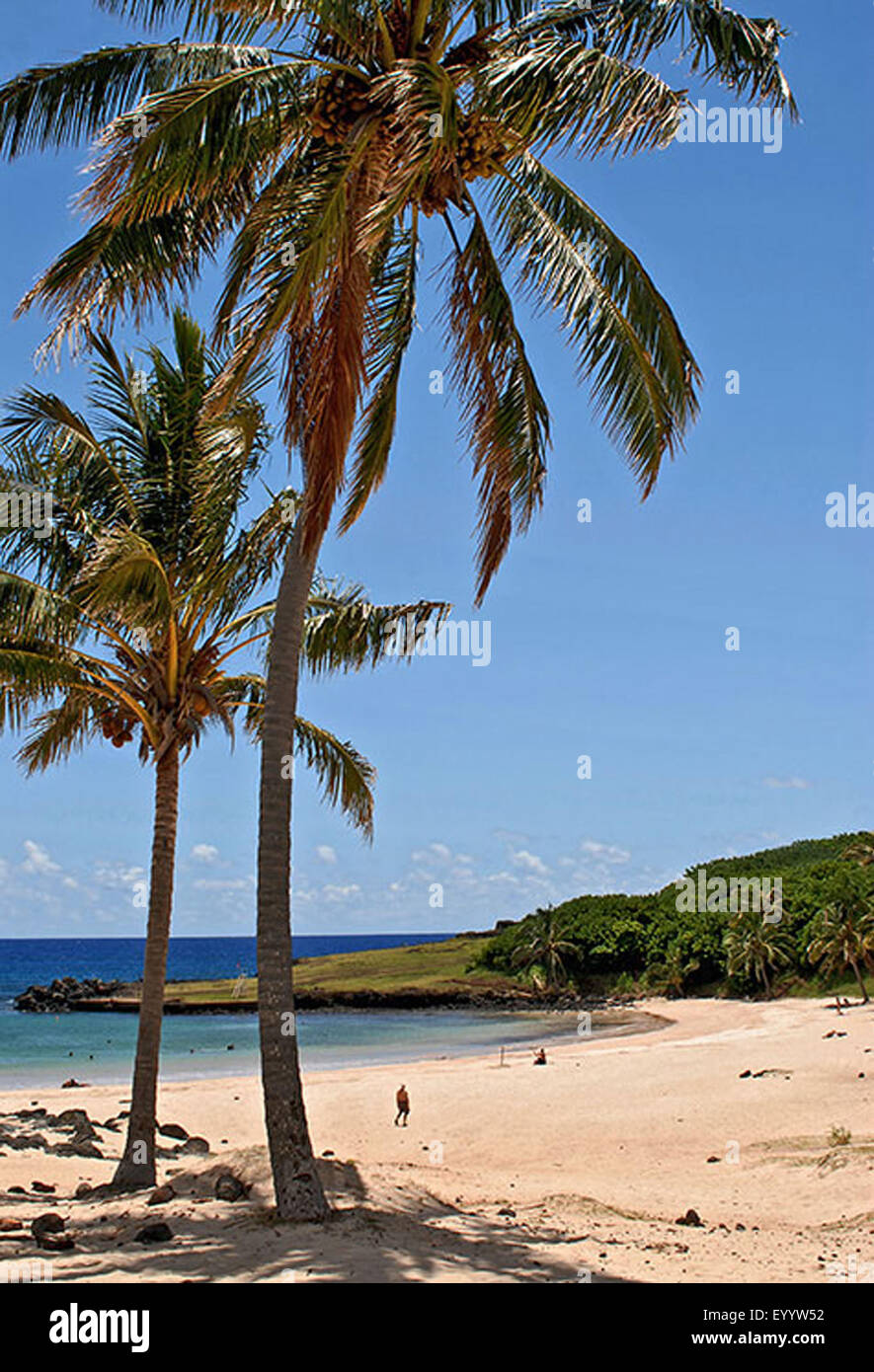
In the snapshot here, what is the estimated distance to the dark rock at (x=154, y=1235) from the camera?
10.6 m

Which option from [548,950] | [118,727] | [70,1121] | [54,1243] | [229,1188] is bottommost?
[548,950]

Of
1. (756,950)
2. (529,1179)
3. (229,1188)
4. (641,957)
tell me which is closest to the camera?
(229,1188)

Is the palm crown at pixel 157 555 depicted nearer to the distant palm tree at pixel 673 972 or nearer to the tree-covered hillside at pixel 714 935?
the tree-covered hillside at pixel 714 935

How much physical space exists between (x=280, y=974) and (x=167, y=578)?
4947mm

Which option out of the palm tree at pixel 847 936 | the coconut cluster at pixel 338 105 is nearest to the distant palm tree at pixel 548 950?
the palm tree at pixel 847 936

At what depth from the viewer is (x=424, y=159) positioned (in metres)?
9.77

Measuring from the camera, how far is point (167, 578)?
13.6m

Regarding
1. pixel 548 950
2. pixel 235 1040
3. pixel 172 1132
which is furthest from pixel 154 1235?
pixel 548 950

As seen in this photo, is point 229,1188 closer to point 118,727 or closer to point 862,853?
point 118,727

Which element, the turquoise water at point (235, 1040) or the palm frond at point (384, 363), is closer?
the palm frond at point (384, 363)

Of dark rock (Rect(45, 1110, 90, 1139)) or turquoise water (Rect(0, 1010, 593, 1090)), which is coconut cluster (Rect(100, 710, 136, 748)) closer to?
dark rock (Rect(45, 1110, 90, 1139))

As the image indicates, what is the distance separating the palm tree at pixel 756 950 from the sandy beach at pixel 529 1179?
21903mm

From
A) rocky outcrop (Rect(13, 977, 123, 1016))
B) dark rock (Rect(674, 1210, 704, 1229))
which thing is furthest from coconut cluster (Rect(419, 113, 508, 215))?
rocky outcrop (Rect(13, 977, 123, 1016))
